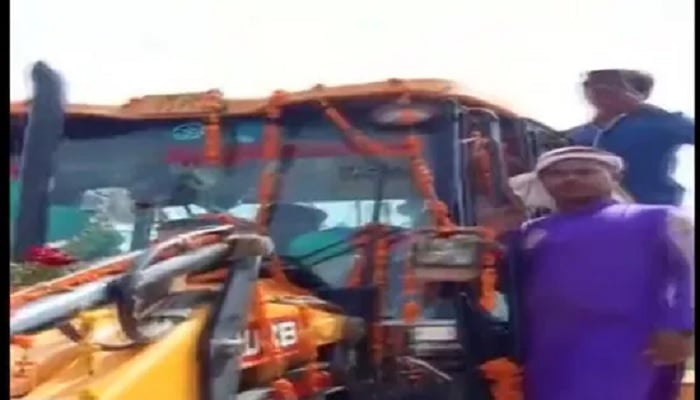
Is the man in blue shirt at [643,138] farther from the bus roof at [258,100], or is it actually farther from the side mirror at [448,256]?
the side mirror at [448,256]

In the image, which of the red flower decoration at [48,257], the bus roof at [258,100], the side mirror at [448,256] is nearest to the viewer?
the red flower decoration at [48,257]

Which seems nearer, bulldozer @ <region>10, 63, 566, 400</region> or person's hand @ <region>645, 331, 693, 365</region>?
bulldozer @ <region>10, 63, 566, 400</region>

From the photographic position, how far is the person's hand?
9.48ft

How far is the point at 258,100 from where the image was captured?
2785mm

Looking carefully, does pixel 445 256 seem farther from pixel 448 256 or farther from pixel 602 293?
pixel 602 293

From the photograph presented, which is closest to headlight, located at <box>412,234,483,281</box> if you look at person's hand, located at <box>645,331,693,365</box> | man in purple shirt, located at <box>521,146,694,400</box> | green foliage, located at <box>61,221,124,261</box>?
man in purple shirt, located at <box>521,146,694,400</box>

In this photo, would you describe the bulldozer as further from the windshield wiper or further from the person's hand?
the person's hand

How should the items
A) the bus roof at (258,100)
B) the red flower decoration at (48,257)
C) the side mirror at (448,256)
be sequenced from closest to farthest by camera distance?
the red flower decoration at (48,257)
the bus roof at (258,100)
the side mirror at (448,256)

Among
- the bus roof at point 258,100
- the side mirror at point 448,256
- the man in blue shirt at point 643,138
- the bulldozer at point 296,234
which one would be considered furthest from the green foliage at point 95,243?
the man in blue shirt at point 643,138

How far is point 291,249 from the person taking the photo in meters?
2.81

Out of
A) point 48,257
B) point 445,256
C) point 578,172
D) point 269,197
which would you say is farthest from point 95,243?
point 578,172

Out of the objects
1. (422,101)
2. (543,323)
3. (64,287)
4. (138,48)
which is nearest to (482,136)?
(422,101)

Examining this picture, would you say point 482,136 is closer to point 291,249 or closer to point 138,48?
point 291,249

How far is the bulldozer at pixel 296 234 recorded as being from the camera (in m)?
2.67
